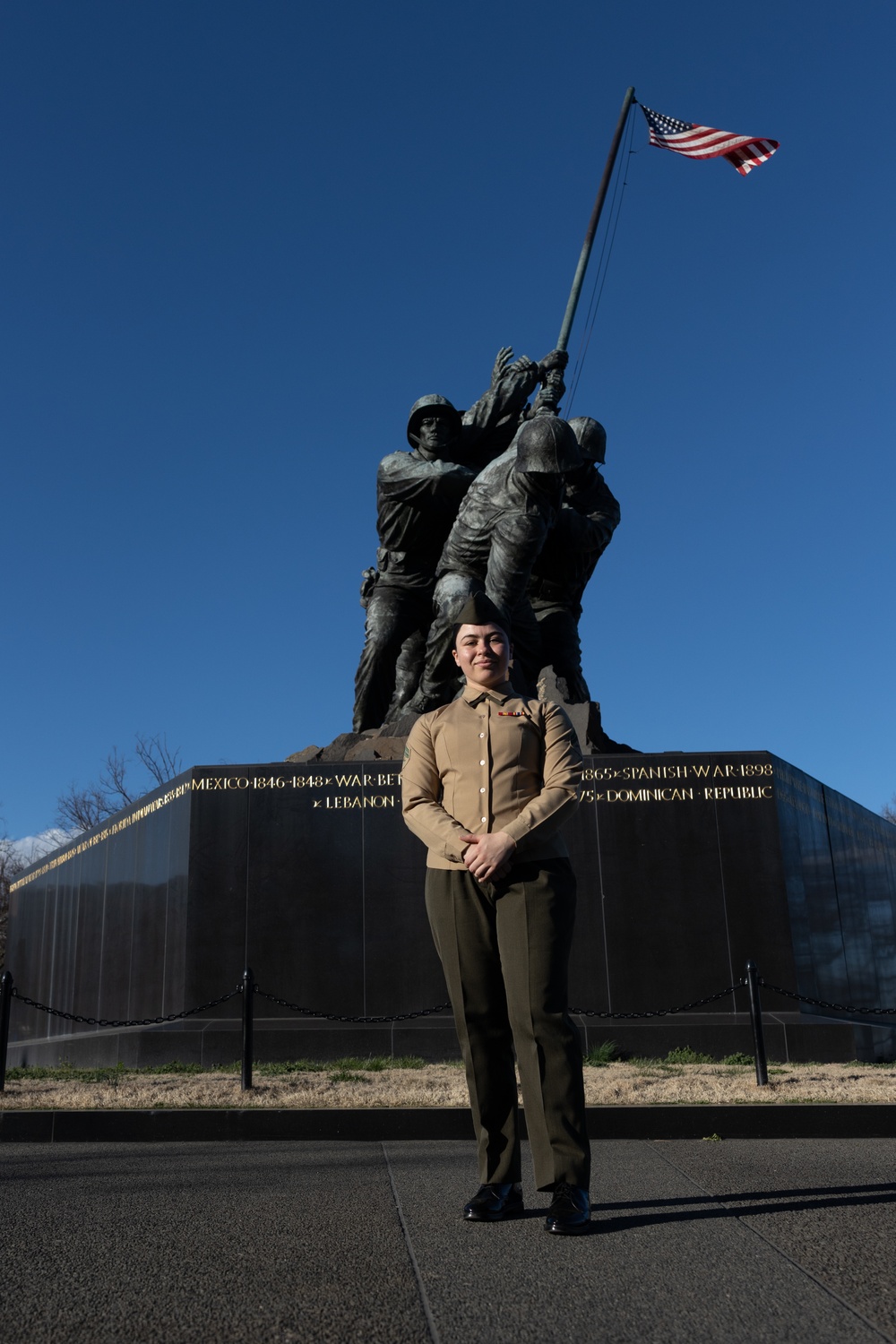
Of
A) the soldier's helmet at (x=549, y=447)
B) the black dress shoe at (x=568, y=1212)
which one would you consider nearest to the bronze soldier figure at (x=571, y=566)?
the soldier's helmet at (x=549, y=447)

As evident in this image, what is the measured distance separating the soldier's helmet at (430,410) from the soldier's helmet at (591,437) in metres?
1.29

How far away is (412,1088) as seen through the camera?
6465mm

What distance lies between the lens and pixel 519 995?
329cm

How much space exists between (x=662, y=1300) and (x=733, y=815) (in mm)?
7227

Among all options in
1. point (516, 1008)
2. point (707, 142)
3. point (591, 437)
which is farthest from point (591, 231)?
point (516, 1008)

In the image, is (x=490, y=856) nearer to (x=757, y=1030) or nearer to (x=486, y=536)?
(x=757, y=1030)

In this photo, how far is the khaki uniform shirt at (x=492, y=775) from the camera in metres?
3.38

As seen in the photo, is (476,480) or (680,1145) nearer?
(680,1145)

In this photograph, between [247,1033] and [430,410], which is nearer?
[247,1033]

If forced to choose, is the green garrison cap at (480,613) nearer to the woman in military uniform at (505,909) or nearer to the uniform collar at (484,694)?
the woman in military uniform at (505,909)

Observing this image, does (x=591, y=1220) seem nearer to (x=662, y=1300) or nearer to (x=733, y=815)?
(x=662, y=1300)

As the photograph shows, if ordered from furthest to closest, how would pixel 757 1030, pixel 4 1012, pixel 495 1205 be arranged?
1. pixel 4 1012
2. pixel 757 1030
3. pixel 495 1205

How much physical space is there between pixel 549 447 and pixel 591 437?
243 cm

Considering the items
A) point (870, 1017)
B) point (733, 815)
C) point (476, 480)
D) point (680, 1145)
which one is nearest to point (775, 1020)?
point (733, 815)
